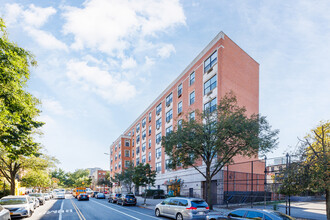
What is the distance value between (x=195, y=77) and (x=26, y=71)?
24.0 m

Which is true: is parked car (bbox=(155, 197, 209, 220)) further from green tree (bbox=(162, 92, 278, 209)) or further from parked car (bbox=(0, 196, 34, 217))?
parked car (bbox=(0, 196, 34, 217))

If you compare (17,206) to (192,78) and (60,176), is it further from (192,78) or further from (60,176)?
(60,176)

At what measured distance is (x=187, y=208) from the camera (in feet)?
51.0

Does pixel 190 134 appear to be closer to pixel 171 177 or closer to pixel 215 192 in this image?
pixel 215 192

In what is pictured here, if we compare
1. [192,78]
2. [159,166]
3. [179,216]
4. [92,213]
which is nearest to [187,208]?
[179,216]

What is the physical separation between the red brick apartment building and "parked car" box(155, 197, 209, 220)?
8.37 m

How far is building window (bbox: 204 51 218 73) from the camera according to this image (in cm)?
3104

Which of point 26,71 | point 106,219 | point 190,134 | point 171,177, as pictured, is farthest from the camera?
point 171,177

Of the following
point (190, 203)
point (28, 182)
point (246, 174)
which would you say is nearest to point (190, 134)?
point (190, 203)

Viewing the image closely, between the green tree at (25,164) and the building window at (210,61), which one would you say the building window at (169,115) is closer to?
the building window at (210,61)

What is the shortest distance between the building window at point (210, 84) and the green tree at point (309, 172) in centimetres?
1742

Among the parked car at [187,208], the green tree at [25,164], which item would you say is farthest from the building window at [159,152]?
the parked car at [187,208]

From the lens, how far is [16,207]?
17.0 meters

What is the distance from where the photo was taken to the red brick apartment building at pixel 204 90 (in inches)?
1177
